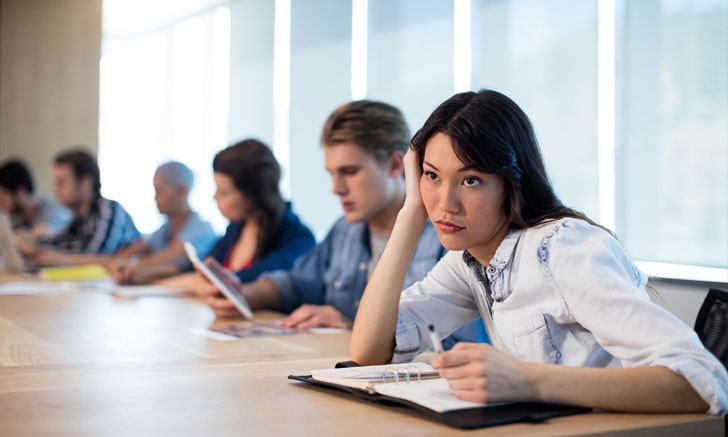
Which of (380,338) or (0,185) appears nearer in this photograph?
(380,338)

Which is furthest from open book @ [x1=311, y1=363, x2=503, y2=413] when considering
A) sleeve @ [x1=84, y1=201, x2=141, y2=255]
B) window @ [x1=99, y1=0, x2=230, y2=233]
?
window @ [x1=99, y1=0, x2=230, y2=233]

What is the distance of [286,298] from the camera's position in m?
2.71

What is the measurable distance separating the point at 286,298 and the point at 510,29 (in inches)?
62.6

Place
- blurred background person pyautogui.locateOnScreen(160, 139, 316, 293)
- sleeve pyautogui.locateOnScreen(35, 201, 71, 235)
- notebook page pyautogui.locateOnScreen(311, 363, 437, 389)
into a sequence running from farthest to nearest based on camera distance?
1. sleeve pyautogui.locateOnScreen(35, 201, 71, 235)
2. blurred background person pyautogui.locateOnScreen(160, 139, 316, 293)
3. notebook page pyautogui.locateOnScreen(311, 363, 437, 389)

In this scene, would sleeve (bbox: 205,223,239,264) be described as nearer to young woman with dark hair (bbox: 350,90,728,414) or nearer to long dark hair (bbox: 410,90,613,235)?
young woman with dark hair (bbox: 350,90,728,414)

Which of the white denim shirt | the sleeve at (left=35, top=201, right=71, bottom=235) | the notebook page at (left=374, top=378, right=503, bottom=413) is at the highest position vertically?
the sleeve at (left=35, top=201, right=71, bottom=235)

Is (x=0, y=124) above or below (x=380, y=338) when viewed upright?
above

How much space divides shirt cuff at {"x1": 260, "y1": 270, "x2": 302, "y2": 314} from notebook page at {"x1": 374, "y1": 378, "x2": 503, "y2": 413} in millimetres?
1470

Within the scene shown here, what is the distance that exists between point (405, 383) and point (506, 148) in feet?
1.50

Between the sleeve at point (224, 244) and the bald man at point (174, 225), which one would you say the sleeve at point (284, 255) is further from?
the bald man at point (174, 225)

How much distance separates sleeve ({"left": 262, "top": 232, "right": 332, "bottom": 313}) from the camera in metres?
2.65

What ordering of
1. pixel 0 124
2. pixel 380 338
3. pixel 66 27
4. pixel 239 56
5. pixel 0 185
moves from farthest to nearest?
pixel 0 124 → pixel 66 27 → pixel 0 185 → pixel 239 56 → pixel 380 338

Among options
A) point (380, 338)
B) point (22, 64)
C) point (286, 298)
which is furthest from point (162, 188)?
point (22, 64)

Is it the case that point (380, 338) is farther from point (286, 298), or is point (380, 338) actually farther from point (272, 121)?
point (272, 121)
